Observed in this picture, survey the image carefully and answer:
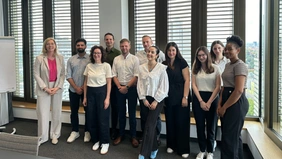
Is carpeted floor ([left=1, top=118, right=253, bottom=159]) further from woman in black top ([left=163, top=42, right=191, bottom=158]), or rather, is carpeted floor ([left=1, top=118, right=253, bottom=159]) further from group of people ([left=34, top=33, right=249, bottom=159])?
woman in black top ([left=163, top=42, right=191, bottom=158])

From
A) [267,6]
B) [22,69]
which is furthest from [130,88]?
[22,69]

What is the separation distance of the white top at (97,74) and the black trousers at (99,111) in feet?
0.23

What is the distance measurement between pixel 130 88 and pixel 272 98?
1879 millimetres

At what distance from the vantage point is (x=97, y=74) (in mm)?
3498

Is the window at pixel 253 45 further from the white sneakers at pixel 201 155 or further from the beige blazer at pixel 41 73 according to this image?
the beige blazer at pixel 41 73

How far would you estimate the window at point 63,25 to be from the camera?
4980mm

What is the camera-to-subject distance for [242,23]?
151 inches

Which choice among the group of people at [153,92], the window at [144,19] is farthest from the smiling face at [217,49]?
the window at [144,19]

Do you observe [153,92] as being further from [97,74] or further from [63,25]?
[63,25]

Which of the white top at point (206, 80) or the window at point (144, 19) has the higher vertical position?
the window at point (144, 19)

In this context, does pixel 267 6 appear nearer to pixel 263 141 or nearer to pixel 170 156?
pixel 263 141

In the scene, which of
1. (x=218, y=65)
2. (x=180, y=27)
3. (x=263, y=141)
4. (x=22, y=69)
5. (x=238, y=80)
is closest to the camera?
(x=238, y=80)

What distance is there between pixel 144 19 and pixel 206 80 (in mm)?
1914

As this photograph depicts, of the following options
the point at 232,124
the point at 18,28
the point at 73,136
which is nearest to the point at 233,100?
the point at 232,124
